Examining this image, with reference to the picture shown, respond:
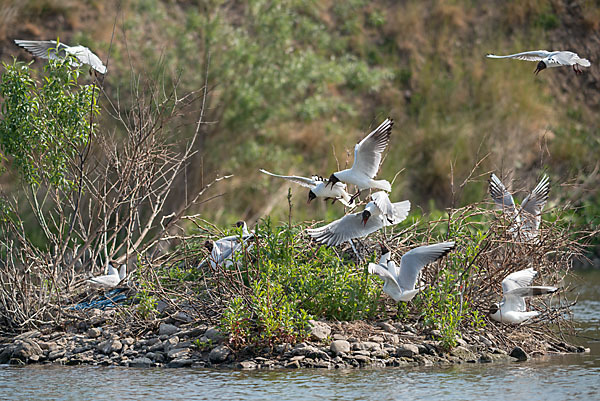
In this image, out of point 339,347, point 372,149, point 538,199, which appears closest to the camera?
point 339,347

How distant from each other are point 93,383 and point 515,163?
1586 centimetres

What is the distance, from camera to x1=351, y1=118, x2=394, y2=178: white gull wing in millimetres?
9133

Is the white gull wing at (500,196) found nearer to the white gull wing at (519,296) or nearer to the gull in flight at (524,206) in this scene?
the gull in flight at (524,206)

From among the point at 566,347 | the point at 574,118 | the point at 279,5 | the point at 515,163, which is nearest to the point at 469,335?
the point at 566,347

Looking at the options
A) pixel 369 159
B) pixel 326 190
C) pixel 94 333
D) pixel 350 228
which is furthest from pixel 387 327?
pixel 94 333

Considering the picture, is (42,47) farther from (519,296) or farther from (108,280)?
(519,296)

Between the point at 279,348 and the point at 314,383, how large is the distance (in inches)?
33.6

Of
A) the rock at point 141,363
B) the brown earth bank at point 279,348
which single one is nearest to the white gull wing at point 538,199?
the brown earth bank at point 279,348

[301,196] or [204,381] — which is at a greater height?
[301,196]

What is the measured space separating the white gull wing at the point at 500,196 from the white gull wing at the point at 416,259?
1.34 m

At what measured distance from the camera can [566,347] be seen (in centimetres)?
986

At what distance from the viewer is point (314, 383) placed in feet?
26.8

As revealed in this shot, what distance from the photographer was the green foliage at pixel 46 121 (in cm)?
1015

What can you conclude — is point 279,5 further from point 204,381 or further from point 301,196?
point 204,381
